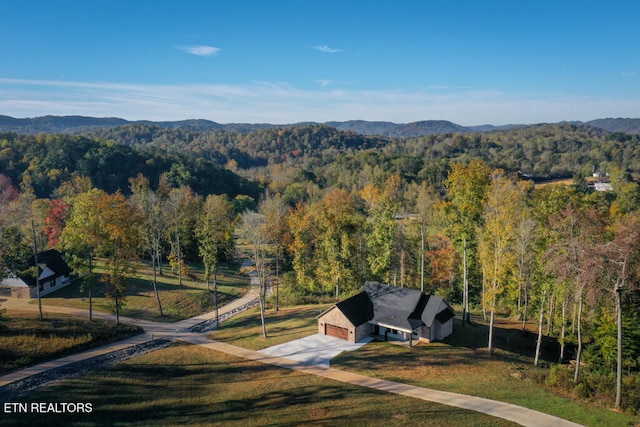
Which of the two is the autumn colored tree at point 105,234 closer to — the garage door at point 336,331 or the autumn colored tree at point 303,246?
the autumn colored tree at point 303,246

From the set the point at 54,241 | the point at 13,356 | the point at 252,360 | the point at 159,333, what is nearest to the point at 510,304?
the point at 252,360

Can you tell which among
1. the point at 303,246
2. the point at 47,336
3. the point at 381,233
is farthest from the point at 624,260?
the point at 47,336

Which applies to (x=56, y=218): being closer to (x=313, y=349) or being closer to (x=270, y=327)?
(x=270, y=327)

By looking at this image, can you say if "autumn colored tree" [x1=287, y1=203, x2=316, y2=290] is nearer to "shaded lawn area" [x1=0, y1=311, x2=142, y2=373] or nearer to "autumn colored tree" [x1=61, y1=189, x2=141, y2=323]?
"autumn colored tree" [x1=61, y1=189, x2=141, y2=323]

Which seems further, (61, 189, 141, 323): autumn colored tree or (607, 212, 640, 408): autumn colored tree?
(61, 189, 141, 323): autumn colored tree

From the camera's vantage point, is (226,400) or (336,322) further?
(336,322)

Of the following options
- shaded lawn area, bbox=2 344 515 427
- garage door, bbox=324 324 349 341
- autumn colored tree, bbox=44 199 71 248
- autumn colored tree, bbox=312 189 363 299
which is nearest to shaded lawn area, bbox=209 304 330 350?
garage door, bbox=324 324 349 341

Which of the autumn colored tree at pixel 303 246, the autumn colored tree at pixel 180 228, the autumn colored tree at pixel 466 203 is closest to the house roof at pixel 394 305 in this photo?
the autumn colored tree at pixel 466 203
